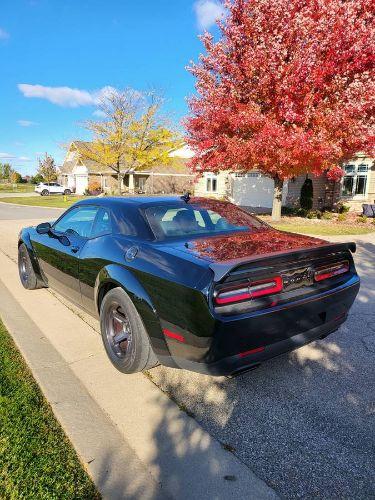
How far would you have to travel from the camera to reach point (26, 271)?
211 inches

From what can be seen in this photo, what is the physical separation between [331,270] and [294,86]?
939cm

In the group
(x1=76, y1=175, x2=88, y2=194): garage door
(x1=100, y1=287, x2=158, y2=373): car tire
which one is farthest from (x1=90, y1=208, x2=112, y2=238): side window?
(x1=76, y1=175, x2=88, y2=194): garage door

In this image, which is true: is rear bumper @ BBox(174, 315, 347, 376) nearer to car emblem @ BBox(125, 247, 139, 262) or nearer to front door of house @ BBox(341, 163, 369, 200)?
car emblem @ BBox(125, 247, 139, 262)

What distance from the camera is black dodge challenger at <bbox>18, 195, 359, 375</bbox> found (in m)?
2.23

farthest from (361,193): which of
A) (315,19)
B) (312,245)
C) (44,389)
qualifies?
(44,389)

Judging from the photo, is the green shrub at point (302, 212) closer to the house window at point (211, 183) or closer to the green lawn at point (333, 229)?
the green lawn at point (333, 229)

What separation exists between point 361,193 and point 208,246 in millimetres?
18708

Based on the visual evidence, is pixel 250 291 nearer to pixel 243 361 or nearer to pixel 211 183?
pixel 243 361

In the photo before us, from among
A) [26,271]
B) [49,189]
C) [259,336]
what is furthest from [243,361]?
[49,189]

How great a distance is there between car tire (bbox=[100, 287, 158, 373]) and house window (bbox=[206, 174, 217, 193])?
23.5 m

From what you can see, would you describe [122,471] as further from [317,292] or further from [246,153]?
[246,153]

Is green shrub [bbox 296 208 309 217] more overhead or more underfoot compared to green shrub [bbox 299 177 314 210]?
more underfoot

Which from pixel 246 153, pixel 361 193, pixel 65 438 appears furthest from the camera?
pixel 361 193

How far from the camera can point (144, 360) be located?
9.11ft
